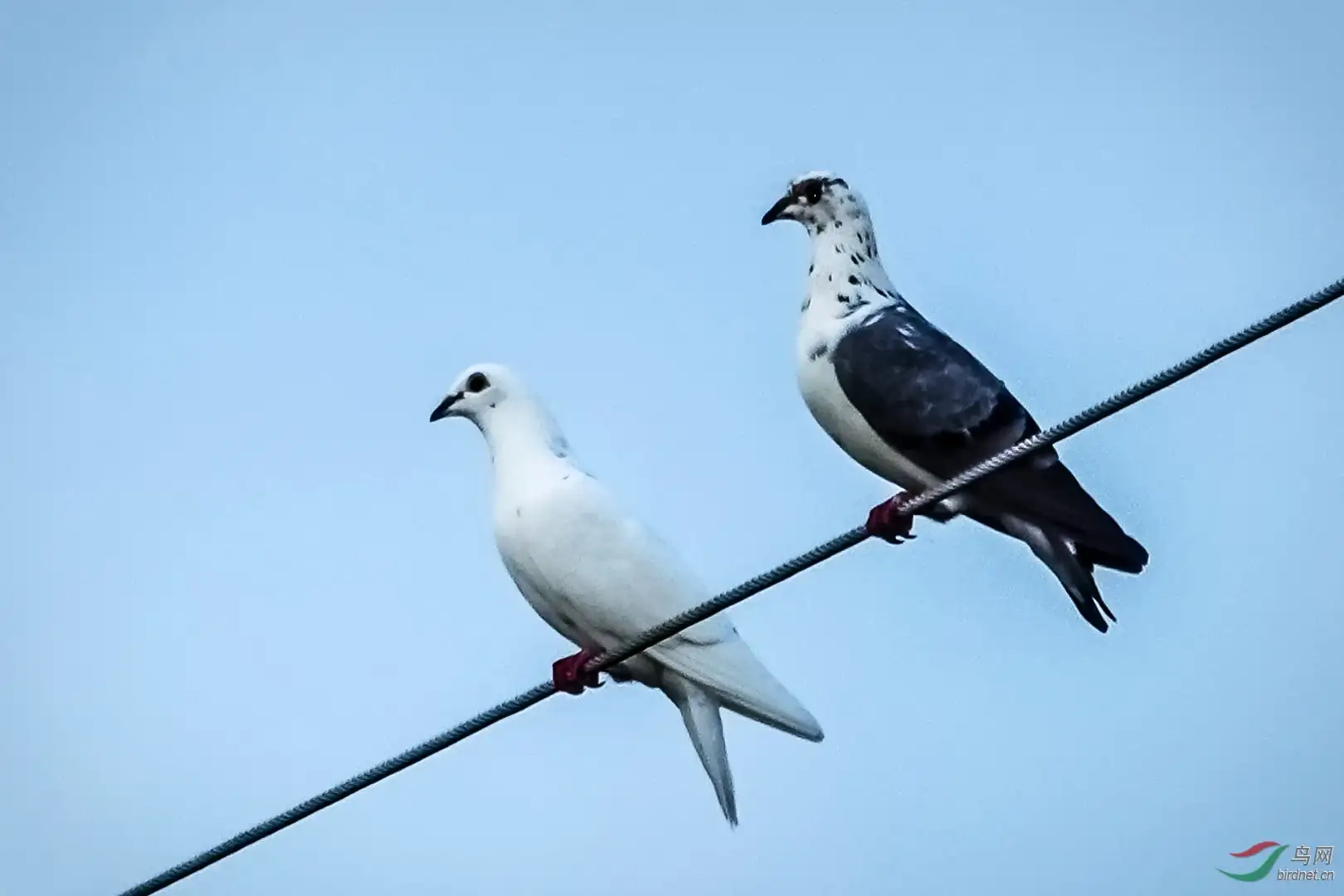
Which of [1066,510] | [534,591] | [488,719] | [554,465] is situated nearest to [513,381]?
[554,465]

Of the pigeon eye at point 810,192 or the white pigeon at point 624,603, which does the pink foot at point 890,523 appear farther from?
the pigeon eye at point 810,192

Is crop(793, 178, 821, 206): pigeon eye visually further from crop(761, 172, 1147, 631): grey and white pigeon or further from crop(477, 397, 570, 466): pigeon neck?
crop(477, 397, 570, 466): pigeon neck

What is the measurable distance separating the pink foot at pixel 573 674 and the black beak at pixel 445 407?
5.19ft

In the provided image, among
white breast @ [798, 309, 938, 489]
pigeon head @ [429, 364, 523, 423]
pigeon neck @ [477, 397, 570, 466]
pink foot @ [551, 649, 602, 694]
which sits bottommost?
pink foot @ [551, 649, 602, 694]

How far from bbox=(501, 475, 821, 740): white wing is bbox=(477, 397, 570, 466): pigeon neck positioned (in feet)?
1.35

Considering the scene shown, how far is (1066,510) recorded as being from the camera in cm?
820

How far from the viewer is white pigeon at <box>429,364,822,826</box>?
26.8 ft

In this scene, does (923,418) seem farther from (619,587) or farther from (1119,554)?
(619,587)

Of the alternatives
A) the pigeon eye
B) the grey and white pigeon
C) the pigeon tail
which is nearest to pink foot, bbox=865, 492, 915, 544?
the grey and white pigeon

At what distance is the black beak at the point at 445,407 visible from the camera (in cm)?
952

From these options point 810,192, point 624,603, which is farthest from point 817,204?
point 624,603

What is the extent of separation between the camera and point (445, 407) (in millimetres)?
9570

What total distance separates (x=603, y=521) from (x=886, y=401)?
1.19 meters

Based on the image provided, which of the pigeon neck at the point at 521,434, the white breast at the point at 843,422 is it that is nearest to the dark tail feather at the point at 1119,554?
the white breast at the point at 843,422
